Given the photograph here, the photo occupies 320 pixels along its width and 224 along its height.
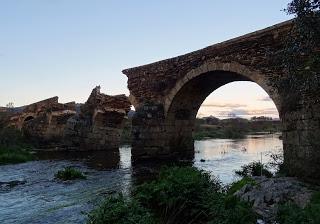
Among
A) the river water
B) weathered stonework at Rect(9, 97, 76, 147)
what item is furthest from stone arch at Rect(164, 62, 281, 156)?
weathered stonework at Rect(9, 97, 76, 147)

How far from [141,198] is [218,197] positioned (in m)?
1.70

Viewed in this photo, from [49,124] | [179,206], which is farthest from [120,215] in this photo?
[49,124]

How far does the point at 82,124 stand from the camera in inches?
941

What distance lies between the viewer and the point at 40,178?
13.4 metres

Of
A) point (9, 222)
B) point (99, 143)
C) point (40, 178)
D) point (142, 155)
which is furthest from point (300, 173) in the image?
point (99, 143)

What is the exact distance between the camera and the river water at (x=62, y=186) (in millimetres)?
8430

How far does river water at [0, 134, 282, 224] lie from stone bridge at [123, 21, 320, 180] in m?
1.93

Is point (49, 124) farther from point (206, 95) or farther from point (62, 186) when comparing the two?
point (62, 186)

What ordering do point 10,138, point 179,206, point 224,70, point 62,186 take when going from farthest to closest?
point 10,138, point 224,70, point 62,186, point 179,206

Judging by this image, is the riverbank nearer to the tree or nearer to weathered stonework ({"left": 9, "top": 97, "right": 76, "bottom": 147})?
the tree

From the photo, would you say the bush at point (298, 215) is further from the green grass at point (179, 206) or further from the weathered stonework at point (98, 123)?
the weathered stonework at point (98, 123)

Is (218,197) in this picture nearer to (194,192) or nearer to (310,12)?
(194,192)

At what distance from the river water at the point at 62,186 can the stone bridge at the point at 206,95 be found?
6.34ft

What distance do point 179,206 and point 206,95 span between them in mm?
12420
